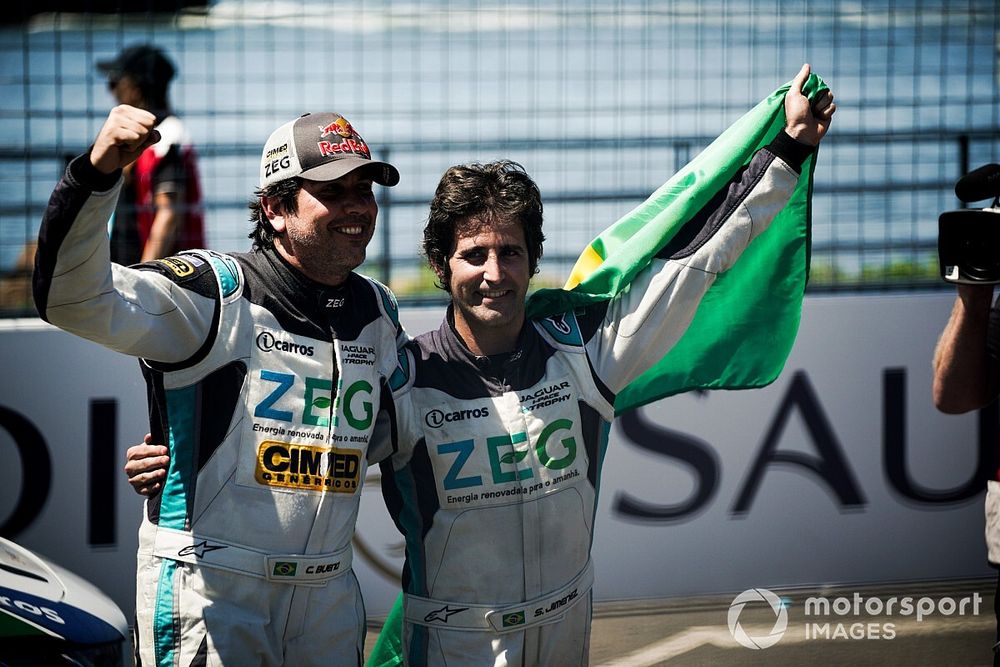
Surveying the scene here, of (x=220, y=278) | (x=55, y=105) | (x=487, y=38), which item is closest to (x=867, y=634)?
(x=487, y=38)

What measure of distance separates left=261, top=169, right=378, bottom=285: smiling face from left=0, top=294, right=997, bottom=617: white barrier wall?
268cm

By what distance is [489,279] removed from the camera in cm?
320

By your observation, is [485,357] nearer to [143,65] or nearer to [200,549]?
[200,549]

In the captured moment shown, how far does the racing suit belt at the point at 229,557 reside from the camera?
9.40 feet

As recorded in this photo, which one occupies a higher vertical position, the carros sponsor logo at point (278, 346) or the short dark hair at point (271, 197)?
the short dark hair at point (271, 197)

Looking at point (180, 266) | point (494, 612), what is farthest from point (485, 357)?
point (180, 266)

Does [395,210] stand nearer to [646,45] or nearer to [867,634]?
[646,45]

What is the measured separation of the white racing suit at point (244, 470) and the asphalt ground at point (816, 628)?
2599 millimetres

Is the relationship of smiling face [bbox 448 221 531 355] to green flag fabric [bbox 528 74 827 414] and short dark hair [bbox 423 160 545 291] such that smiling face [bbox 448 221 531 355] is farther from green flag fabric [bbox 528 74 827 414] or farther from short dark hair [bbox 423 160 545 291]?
green flag fabric [bbox 528 74 827 414]

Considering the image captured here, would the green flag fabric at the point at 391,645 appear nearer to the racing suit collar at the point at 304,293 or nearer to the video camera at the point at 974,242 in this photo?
the racing suit collar at the point at 304,293

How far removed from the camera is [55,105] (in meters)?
5.65

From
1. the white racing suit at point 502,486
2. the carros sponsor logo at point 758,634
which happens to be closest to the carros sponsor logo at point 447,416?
the white racing suit at point 502,486

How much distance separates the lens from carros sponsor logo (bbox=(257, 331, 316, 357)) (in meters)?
2.92

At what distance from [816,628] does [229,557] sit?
3.55 metres
